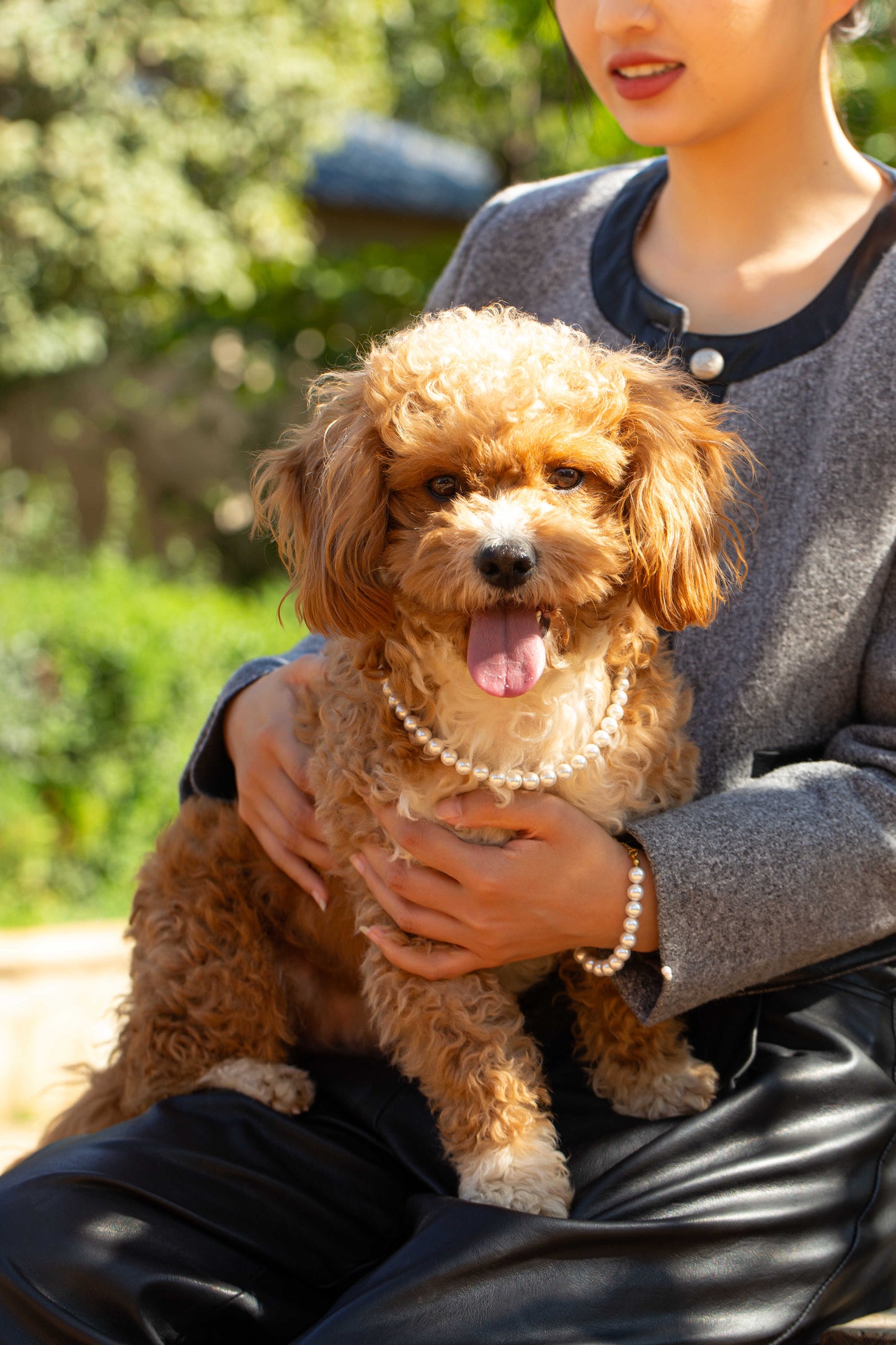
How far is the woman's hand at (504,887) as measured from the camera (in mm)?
2053

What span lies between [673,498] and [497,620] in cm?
36

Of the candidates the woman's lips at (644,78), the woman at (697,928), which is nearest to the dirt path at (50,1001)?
the woman at (697,928)

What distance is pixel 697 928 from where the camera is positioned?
203cm

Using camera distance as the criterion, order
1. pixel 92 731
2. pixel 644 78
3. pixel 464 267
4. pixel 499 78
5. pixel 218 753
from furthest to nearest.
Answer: pixel 499 78 → pixel 92 731 → pixel 464 267 → pixel 218 753 → pixel 644 78

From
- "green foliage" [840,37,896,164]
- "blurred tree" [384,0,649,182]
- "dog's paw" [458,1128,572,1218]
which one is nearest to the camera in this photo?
Answer: "dog's paw" [458,1128,572,1218]

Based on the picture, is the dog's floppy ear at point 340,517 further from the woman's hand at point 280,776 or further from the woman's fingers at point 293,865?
the woman's fingers at point 293,865

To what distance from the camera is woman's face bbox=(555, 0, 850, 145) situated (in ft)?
7.13

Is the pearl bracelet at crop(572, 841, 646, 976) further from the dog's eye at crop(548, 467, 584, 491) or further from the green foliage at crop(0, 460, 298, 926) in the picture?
the green foliage at crop(0, 460, 298, 926)

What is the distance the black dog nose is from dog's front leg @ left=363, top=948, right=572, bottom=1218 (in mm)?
733

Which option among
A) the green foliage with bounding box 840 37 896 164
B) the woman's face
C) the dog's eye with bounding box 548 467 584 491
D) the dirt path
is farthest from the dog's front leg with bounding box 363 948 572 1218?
the green foliage with bounding box 840 37 896 164

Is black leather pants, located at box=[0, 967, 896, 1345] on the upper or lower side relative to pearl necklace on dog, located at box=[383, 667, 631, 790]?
lower

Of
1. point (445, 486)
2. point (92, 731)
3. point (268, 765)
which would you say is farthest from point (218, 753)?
point (92, 731)

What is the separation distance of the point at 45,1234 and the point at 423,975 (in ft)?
2.32

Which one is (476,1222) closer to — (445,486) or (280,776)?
(280,776)
